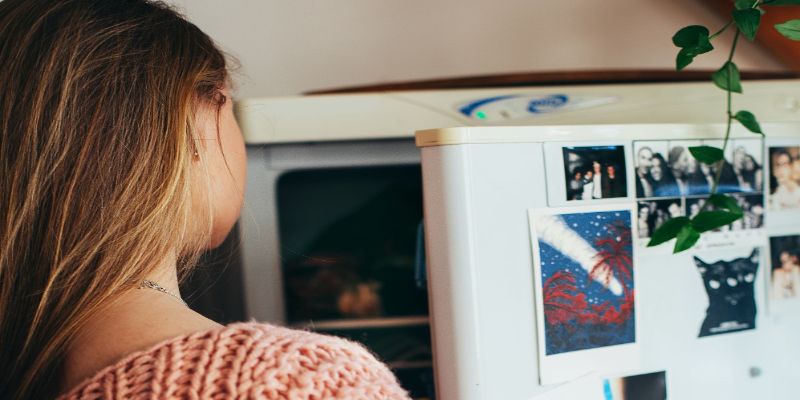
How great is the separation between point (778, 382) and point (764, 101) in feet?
1.27

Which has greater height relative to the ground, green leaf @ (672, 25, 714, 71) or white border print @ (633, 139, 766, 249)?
green leaf @ (672, 25, 714, 71)

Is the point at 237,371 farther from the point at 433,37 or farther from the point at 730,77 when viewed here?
the point at 433,37

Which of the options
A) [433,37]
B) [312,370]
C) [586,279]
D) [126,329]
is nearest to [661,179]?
[586,279]

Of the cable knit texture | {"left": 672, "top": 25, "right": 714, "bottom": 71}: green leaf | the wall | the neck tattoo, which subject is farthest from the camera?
the wall

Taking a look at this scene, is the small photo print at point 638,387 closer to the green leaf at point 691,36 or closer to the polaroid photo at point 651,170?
the polaroid photo at point 651,170

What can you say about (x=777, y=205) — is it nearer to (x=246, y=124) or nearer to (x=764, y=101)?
(x=764, y=101)

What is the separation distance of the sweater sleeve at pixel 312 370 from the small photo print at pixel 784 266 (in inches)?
18.0

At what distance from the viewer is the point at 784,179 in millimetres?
705

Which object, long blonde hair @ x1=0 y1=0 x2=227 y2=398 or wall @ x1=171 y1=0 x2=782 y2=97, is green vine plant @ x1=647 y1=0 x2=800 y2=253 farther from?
wall @ x1=171 y1=0 x2=782 y2=97

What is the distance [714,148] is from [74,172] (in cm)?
59

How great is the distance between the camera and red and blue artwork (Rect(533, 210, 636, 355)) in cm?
60

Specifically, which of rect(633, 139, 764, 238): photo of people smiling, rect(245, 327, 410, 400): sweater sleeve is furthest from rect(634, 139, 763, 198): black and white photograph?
rect(245, 327, 410, 400): sweater sleeve

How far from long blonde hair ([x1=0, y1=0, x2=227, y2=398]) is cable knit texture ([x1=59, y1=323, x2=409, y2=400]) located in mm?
104

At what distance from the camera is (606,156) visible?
0.62 m
